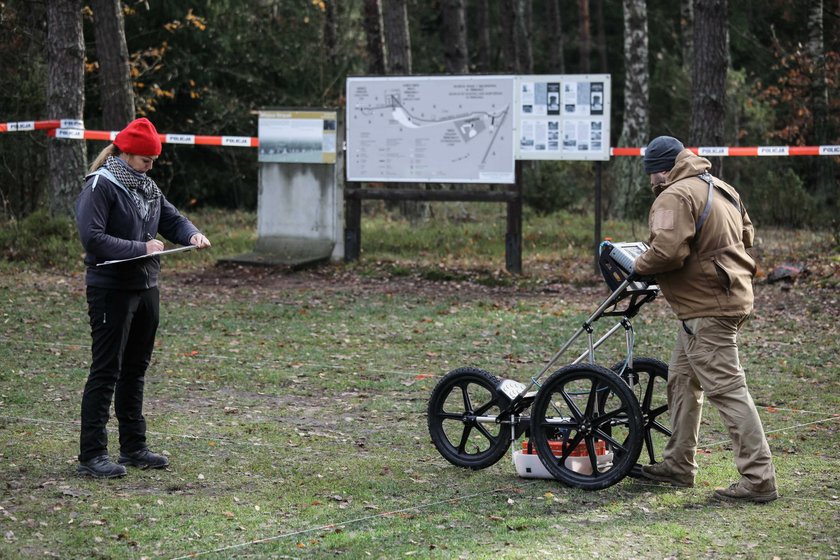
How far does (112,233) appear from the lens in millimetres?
6598

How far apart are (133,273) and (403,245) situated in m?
11.3

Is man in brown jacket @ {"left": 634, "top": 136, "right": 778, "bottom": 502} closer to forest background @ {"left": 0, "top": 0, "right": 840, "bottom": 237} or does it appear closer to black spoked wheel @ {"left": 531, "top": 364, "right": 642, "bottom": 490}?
black spoked wheel @ {"left": 531, "top": 364, "right": 642, "bottom": 490}

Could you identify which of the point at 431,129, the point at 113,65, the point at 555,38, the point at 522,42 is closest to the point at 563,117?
the point at 431,129

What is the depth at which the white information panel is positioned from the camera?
49.7 feet

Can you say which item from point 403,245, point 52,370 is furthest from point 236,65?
point 52,370

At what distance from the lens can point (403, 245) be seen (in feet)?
58.3

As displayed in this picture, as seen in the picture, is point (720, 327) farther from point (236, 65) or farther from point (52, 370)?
point (236, 65)

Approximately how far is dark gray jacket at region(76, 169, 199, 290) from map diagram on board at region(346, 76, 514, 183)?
9.29 m

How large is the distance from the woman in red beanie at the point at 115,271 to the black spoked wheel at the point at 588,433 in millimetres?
2148

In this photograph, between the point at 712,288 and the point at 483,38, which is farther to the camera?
the point at 483,38

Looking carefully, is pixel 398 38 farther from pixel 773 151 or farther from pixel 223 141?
pixel 773 151

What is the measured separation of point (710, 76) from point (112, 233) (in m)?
11.5

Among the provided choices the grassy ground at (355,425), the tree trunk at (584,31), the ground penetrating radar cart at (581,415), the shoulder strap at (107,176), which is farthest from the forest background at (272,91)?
the tree trunk at (584,31)

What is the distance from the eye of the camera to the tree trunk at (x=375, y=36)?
77.9 ft
